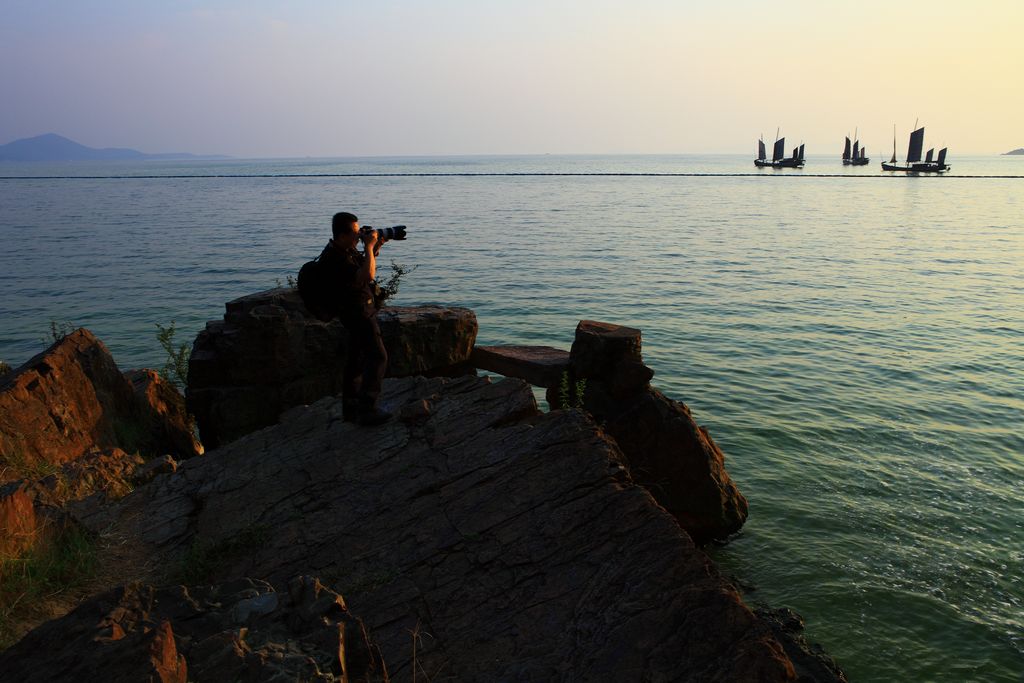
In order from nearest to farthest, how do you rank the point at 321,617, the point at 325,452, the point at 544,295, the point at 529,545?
the point at 321,617 → the point at 529,545 → the point at 325,452 → the point at 544,295

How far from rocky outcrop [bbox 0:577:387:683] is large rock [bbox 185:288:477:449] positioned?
20.1ft

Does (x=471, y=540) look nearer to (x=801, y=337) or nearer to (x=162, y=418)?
(x=162, y=418)

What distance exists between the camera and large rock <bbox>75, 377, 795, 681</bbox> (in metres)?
4.25

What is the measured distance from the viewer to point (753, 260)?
1329 inches

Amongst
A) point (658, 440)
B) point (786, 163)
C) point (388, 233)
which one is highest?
point (786, 163)

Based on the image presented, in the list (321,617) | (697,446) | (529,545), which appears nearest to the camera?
(321,617)

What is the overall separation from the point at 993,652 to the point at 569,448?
17.7 feet

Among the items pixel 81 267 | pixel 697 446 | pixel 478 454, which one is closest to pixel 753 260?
pixel 697 446

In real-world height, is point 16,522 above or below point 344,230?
below

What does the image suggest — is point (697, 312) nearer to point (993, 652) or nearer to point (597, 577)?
point (993, 652)

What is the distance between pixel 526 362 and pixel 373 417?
3.76 metres

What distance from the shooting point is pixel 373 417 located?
7.35m

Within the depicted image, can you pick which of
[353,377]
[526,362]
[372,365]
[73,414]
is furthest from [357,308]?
[73,414]

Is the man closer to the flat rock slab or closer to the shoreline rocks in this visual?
the shoreline rocks
